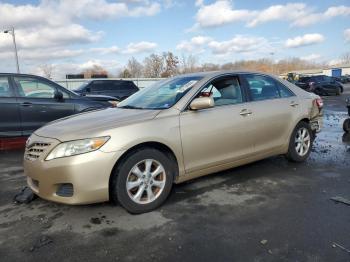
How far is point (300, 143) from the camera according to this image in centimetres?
593

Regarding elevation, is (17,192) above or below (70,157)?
below

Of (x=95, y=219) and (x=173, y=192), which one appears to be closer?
(x=95, y=219)

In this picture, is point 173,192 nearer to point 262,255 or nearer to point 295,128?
point 262,255

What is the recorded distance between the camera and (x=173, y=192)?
471cm

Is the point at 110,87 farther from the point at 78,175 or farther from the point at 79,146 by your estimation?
the point at 78,175

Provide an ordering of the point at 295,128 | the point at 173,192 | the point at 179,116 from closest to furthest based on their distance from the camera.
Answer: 1. the point at 179,116
2. the point at 173,192
3. the point at 295,128

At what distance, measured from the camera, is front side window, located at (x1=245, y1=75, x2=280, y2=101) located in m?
5.27

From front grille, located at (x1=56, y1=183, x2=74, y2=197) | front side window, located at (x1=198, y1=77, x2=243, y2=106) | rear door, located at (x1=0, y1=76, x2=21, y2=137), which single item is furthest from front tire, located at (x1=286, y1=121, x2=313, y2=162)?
rear door, located at (x1=0, y1=76, x2=21, y2=137)

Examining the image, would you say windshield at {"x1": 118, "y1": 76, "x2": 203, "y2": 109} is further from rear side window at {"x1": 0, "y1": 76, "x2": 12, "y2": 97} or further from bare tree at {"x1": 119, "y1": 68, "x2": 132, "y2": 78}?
bare tree at {"x1": 119, "y1": 68, "x2": 132, "y2": 78}

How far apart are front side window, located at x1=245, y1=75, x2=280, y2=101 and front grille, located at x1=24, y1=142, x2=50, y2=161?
2892 millimetres

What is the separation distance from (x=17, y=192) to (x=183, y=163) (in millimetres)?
2347

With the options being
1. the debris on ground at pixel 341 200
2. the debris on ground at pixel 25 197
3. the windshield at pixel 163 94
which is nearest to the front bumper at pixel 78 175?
the debris on ground at pixel 25 197

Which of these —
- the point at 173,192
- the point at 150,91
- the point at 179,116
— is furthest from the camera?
the point at 150,91

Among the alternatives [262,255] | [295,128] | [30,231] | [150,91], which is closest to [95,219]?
[30,231]
